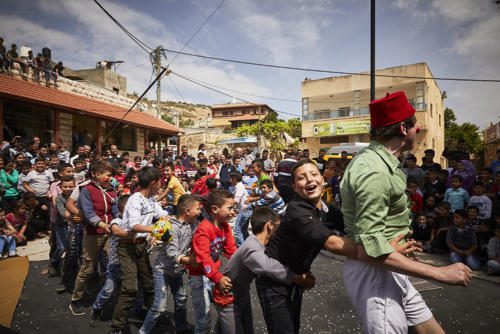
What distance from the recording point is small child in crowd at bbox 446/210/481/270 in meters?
5.30

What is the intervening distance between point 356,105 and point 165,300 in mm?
28340

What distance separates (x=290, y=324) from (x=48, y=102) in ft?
45.3

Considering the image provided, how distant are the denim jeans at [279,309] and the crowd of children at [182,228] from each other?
49 mm

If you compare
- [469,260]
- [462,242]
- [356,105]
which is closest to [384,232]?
[469,260]

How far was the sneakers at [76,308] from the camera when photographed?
362 cm

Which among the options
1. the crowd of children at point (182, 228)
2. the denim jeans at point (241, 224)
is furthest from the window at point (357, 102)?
the denim jeans at point (241, 224)

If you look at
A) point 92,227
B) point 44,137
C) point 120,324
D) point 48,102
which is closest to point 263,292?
point 120,324

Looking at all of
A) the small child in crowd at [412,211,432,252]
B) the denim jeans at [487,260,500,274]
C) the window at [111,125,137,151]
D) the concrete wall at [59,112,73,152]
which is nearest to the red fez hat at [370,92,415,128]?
the denim jeans at [487,260,500,274]

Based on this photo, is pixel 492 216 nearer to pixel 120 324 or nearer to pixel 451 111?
pixel 120 324

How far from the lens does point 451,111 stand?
42375 millimetres

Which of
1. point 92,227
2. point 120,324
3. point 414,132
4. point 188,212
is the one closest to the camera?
point 414,132

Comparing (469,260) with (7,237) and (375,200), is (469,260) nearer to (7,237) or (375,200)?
(375,200)

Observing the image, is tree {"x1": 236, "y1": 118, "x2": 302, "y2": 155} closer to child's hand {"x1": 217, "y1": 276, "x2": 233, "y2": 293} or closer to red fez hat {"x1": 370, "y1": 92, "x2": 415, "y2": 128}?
child's hand {"x1": 217, "y1": 276, "x2": 233, "y2": 293}

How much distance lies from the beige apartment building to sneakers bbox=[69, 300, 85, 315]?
2567cm
